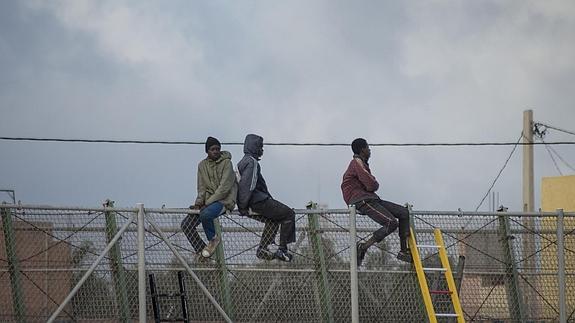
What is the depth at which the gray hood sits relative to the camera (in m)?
14.4

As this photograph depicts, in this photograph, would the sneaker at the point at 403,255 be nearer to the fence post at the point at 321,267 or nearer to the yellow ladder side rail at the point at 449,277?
the yellow ladder side rail at the point at 449,277

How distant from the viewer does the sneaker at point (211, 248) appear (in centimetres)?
1416

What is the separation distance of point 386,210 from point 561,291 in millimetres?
2836

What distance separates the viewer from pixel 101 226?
14.2m

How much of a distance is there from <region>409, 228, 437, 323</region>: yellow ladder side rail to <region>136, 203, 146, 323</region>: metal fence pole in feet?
11.5

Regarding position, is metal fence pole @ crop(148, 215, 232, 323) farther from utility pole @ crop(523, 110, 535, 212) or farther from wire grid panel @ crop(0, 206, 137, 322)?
utility pole @ crop(523, 110, 535, 212)

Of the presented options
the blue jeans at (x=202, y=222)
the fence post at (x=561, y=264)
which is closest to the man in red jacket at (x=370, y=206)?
the blue jeans at (x=202, y=222)

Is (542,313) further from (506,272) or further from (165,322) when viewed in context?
(165,322)

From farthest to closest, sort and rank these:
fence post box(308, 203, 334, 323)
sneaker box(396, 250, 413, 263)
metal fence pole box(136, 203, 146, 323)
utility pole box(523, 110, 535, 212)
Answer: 1. utility pole box(523, 110, 535, 212)
2. sneaker box(396, 250, 413, 263)
3. fence post box(308, 203, 334, 323)
4. metal fence pole box(136, 203, 146, 323)

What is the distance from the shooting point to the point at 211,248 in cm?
1420

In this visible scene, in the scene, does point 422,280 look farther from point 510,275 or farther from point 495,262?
point 510,275

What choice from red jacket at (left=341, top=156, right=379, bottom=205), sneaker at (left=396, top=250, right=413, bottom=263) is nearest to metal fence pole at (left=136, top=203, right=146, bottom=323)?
red jacket at (left=341, top=156, right=379, bottom=205)

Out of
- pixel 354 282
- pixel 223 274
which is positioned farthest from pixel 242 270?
pixel 354 282

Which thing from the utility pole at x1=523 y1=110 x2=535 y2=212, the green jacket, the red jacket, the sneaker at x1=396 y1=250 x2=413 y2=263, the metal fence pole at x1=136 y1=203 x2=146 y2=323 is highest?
the utility pole at x1=523 y1=110 x2=535 y2=212
